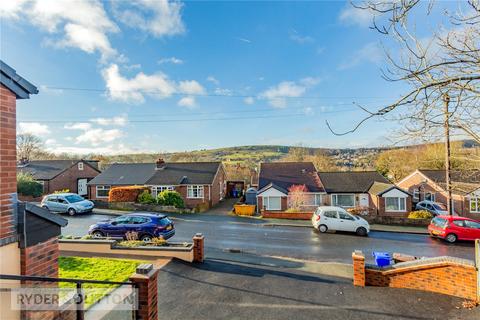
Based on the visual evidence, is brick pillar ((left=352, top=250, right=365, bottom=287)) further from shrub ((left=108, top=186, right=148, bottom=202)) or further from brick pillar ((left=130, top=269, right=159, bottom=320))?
shrub ((left=108, top=186, right=148, bottom=202))

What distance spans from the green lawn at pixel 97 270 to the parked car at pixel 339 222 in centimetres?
1215

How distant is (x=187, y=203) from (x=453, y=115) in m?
25.9

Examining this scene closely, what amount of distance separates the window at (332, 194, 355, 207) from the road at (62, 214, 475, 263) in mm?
8806

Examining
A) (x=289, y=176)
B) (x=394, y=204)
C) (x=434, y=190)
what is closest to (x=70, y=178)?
(x=289, y=176)

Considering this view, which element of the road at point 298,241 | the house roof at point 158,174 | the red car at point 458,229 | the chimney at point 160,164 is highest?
the chimney at point 160,164

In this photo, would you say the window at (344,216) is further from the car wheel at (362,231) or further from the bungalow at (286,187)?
the bungalow at (286,187)

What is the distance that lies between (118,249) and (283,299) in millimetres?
7278

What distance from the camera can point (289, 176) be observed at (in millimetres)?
29266

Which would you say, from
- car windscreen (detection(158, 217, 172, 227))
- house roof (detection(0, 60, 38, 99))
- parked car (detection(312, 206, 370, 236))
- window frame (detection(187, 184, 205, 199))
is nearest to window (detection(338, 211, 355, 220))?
parked car (detection(312, 206, 370, 236))

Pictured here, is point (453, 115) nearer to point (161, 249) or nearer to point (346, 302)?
point (346, 302)

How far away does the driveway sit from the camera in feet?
21.0

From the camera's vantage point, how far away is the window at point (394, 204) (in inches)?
962

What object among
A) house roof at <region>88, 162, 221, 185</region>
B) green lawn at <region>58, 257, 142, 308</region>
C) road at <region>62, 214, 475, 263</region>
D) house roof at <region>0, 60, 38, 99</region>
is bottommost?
road at <region>62, 214, 475, 263</region>

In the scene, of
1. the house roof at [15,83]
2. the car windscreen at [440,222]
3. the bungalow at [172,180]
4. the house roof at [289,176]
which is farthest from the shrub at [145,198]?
the car windscreen at [440,222]
